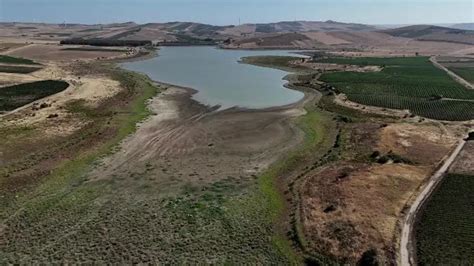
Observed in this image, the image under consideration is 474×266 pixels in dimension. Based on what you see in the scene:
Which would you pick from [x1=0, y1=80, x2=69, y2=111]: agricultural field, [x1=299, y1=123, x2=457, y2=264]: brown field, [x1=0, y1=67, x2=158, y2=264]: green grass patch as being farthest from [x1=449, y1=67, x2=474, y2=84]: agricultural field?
[x1=0, y1=67, x2=158, y2=264]: green grass patch

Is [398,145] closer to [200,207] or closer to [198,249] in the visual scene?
[200,207]

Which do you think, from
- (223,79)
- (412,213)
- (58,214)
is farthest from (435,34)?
(58,214)

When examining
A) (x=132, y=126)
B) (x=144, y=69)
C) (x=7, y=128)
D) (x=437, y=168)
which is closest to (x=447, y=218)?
(x=437, y=168)

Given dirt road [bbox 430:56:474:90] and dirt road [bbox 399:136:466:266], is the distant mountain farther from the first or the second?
dirt road [bbox 399:136:466:266]

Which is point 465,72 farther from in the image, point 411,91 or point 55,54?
point 55,54

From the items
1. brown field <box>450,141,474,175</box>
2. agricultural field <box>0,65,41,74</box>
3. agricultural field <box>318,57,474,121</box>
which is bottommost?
brown field <box>450,141,474,175</box>

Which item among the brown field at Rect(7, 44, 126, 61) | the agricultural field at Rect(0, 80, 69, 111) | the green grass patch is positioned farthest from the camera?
the brown field at Rect(7, 44, 126, 61)

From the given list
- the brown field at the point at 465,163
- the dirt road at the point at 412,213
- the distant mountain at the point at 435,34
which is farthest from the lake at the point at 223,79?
the distant mountain at the point at 435,34
